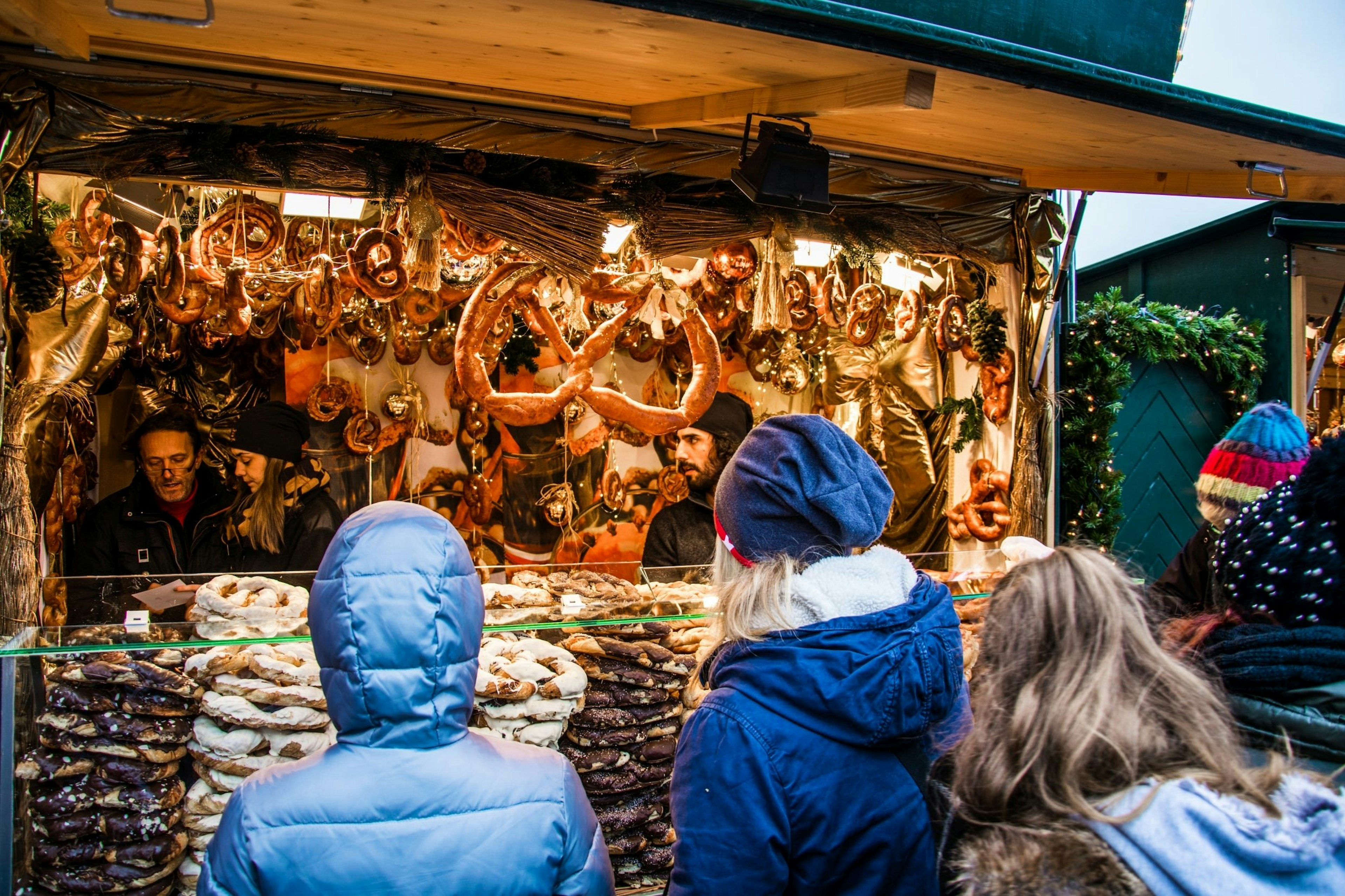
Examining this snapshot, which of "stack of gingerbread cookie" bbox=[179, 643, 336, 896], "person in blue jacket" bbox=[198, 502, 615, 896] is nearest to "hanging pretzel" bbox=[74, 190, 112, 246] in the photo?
"stack of gingerbread cookie" bbox=[179, 643, 336, 896]

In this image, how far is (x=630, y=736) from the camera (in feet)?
10.1

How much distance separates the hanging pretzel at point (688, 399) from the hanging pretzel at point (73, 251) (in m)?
2.09

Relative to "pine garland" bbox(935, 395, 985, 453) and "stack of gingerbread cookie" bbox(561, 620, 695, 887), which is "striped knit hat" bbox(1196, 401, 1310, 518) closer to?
"stack of gingerbread cookie" bbox(561, 620, 695, 887)

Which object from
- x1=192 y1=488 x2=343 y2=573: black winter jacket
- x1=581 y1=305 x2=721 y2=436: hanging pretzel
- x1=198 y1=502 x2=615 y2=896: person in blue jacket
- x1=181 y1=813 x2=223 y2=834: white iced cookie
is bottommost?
x1=181 y1=813 x2=223 y2=834: white iced cookie

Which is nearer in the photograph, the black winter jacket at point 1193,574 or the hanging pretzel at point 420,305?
the black winter jacket at point 1193,574

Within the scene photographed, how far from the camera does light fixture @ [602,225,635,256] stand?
4336 mm

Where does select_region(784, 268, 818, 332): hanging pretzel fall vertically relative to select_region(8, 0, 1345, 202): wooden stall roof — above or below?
below

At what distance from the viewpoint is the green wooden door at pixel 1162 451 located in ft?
23.4

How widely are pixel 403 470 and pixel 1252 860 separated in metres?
5.99

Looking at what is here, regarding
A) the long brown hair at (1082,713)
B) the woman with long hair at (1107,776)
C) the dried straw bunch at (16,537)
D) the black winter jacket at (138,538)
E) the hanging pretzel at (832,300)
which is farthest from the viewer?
the black winter jacket at (138,538)

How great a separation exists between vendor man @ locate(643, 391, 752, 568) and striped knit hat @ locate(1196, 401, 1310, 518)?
305 centimetres

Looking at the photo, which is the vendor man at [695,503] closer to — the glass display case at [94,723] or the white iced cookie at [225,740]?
the glass display case at [94,723]

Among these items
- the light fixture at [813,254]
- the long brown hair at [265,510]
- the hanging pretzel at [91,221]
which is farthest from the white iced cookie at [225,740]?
the light fixture at [813,254]

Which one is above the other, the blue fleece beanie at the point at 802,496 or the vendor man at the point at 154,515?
the blue fleece beanie at the point at 802,496
